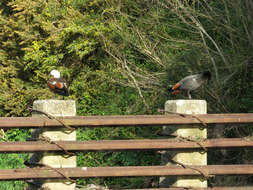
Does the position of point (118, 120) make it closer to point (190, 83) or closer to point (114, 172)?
point (114, 172)

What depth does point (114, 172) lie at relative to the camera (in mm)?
4512

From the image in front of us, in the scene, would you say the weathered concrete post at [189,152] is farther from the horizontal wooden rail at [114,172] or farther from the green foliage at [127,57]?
the green foliage at [127,57]

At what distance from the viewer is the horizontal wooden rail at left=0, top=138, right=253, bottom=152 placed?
4.41 metres

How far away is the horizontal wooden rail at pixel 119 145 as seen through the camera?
14.5ft

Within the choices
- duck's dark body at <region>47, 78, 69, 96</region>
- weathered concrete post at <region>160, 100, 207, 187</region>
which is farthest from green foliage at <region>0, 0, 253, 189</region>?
weathered concrete post at <region>160, 100, 207, 187</region>

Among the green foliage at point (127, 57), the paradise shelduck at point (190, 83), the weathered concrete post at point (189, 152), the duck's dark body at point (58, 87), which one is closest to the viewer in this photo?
the weathered concrete post at point (189, 152)

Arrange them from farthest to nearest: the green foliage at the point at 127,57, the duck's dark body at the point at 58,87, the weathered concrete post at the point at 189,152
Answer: the green foliage at the point at 127,57
the duck's dark body at the point at 58,87
the weathered concrete post at the point at 189,152

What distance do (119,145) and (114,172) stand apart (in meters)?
0.26

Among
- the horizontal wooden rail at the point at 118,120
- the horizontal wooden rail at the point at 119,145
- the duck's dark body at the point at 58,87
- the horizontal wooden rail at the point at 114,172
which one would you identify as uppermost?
the duck's dark body at the point at 58,87

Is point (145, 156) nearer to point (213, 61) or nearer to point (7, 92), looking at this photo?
point (213, 61)

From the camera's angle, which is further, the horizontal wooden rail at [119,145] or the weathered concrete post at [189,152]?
the weathered concrete post at [189,152]

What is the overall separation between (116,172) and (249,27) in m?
6.40

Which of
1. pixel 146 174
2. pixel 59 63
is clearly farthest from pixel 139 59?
pixel 146 174

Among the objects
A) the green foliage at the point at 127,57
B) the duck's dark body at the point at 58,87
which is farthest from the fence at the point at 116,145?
the green foliage at the point at 127,57
